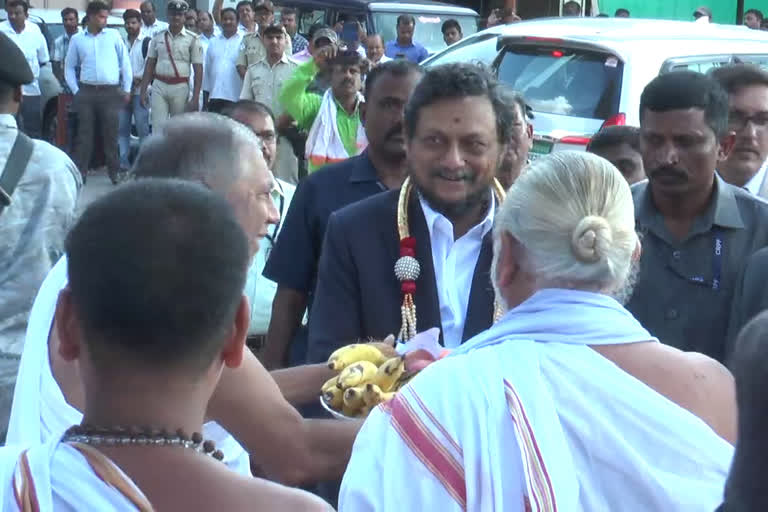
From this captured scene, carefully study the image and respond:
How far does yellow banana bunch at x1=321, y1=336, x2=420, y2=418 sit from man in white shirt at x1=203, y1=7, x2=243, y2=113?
38.9 ft

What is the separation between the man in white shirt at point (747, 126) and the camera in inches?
205

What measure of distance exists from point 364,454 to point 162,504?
28.5 inches

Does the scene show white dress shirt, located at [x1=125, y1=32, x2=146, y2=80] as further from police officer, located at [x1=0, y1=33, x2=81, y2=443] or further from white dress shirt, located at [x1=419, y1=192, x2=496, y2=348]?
white dress shirt, located at [x1=419, y1=192, x2=496, y2=348]

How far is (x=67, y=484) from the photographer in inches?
75.4

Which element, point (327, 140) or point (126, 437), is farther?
point (327, 140)

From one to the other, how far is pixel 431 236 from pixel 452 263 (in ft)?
0.32

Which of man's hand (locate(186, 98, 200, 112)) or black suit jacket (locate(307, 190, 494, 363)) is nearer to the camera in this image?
black suit jacket (locate(307, 190, 494, 363))

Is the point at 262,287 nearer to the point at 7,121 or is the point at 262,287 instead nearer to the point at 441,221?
the point at 7,121

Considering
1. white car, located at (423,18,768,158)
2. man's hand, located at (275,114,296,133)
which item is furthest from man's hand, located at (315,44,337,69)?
white car, located at (423,18,768,158)

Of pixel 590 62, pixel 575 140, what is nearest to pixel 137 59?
pixel 590 62

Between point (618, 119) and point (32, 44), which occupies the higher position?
point (618, 119)

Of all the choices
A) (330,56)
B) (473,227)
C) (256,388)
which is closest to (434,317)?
(473,227)

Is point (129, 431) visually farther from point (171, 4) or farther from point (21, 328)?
point (171, 4)

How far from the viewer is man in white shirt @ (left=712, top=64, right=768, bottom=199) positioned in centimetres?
522
